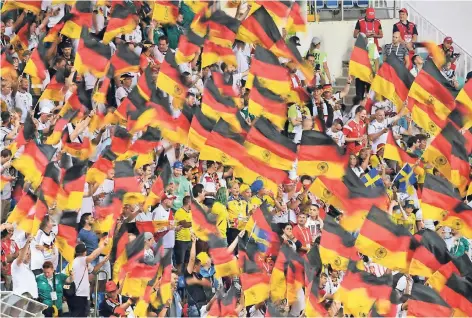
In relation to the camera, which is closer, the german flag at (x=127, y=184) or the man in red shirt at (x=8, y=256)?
the man in red shirt at (x=8, y=256)

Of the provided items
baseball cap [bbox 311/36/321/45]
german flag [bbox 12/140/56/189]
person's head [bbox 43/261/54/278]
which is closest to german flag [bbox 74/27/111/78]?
german flag [bbox 12/140/56/189]

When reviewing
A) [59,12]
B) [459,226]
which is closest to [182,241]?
[459,226]

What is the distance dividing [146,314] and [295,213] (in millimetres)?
3104

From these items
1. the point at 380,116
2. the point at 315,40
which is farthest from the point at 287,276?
the point at 315,40

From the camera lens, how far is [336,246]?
1045 inches

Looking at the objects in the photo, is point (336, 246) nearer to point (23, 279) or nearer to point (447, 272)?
point (447, 272)

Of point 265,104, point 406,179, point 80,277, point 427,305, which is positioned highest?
point 265,104

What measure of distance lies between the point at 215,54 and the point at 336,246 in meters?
5.09

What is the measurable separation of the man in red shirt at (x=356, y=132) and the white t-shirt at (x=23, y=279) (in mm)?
6327

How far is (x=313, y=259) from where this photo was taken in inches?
1061

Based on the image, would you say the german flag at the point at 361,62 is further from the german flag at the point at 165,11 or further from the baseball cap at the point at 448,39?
the german flag at the point at 165,11

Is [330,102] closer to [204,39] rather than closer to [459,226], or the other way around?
[204,39]

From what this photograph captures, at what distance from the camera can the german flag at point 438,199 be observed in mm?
27125

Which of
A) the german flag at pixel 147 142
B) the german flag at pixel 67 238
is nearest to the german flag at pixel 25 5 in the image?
the german flag at pixel 147 142
